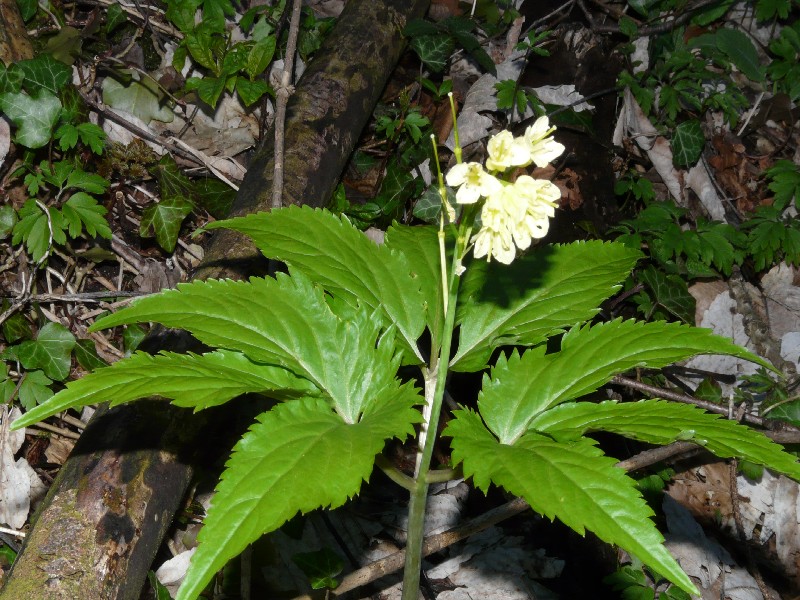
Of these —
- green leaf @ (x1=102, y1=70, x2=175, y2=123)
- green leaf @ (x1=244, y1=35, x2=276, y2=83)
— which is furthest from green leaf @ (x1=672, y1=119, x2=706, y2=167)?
green leaf @ (x1=102, y1=70, x2=175, y2=123)

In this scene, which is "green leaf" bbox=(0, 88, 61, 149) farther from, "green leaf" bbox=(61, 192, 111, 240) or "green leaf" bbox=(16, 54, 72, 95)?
"green leaf" bbox=(61, 192, 111, 240)

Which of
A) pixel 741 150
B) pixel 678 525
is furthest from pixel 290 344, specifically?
pixel 741 150

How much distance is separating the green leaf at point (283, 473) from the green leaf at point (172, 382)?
0.14m

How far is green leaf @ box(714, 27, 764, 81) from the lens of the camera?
514cm

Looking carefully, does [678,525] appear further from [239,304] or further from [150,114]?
[150,114]

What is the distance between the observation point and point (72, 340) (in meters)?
2.93

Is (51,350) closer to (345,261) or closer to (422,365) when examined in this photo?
(345,261)

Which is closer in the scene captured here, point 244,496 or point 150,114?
point 244,496

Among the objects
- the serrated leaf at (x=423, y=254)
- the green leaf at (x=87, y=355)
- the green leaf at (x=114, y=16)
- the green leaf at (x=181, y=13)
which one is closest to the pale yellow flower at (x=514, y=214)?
the serrated leaf at (x=423, y=254)

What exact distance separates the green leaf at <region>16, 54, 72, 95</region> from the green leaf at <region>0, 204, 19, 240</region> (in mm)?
587

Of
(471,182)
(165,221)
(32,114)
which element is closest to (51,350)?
(165,221)

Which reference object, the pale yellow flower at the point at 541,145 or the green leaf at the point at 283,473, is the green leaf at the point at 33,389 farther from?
the pale yellow flower at the point at 541,145

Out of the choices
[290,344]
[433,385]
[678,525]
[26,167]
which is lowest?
[678,525]

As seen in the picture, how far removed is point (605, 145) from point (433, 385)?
282cm
